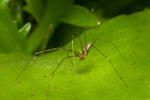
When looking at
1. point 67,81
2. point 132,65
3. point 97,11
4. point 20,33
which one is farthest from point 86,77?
point 97,11

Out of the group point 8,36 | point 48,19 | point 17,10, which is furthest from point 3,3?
point 17,10

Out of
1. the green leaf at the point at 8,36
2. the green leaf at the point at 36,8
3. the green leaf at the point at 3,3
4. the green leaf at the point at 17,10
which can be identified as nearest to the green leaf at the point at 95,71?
the green leaf at the point at 8,36

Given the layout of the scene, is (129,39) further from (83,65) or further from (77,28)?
(77,28)

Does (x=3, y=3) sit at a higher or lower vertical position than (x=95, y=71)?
higher

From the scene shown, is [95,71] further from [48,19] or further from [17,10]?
[17,10]

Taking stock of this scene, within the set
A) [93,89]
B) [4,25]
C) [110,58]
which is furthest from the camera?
[4,25]
